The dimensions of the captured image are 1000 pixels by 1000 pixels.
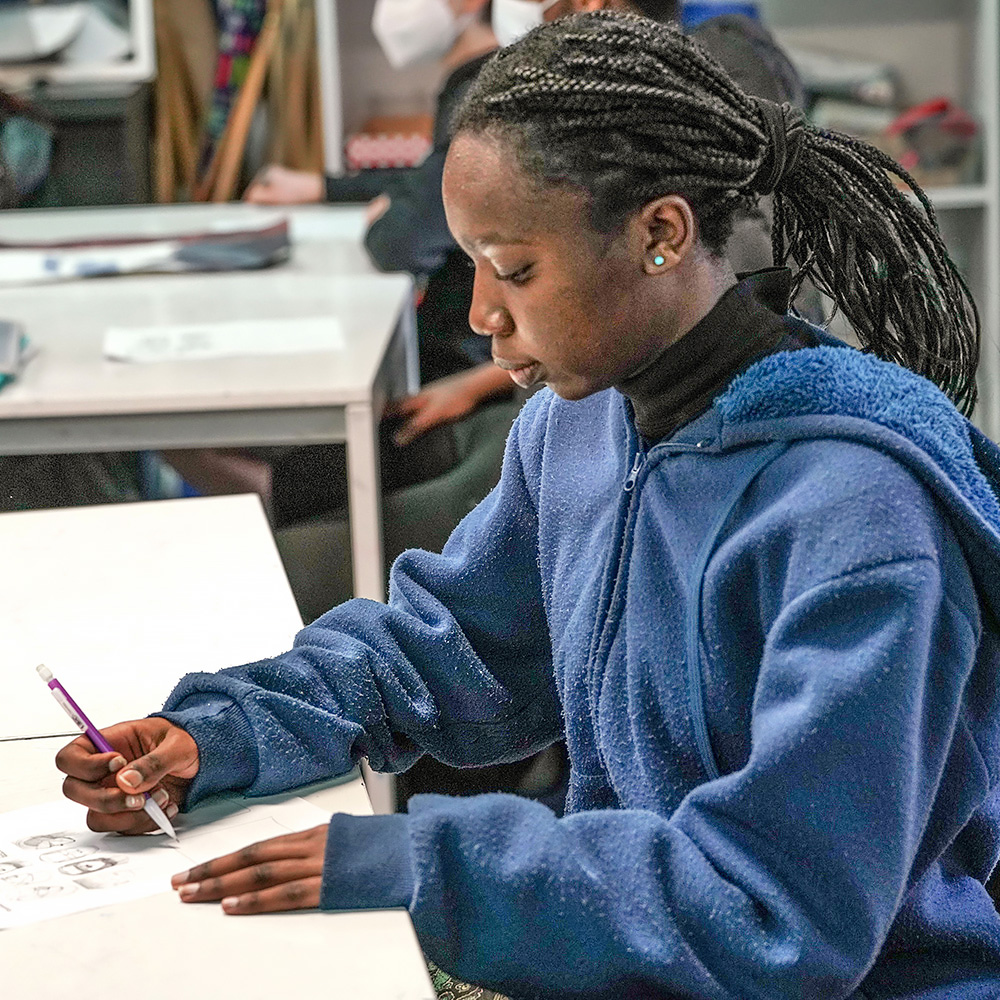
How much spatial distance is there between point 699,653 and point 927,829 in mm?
157

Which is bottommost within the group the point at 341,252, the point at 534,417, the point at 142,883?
the point at 341,252

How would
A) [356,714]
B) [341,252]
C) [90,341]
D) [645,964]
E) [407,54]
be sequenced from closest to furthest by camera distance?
[645,964]
[356,714]
[90,341]
[341,252]
[407,54]

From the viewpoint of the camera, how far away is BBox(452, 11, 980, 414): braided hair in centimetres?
83

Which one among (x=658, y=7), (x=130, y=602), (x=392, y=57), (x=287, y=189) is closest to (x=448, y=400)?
(x=658, y=7)

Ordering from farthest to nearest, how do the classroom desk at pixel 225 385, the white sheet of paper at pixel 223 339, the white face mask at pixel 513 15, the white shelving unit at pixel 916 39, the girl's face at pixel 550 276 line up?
the white shelving unit at pixel 916 39 → the white face mask at pixel 513 15 → the white sheet of paper at pixel 223 339 → the classroom desk at pixel 225 385 → the girl's face at pixel 550 276

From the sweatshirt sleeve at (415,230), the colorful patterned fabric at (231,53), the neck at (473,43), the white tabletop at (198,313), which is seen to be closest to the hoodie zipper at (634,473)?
the white tabletop at (198,313)

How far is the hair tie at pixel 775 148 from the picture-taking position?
88cm

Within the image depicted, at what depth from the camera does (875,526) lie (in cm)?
78

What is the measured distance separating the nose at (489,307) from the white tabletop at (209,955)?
33 cm

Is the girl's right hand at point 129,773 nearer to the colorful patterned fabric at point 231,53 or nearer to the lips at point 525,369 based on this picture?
the lips at point 525,369

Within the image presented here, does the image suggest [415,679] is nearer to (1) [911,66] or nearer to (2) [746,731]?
(2) [746,731]

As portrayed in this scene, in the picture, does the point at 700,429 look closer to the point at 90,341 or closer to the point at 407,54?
the point at 90,341

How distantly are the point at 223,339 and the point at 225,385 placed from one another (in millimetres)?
297

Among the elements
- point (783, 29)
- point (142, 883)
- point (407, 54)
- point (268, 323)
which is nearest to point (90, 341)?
point (268, 323)
